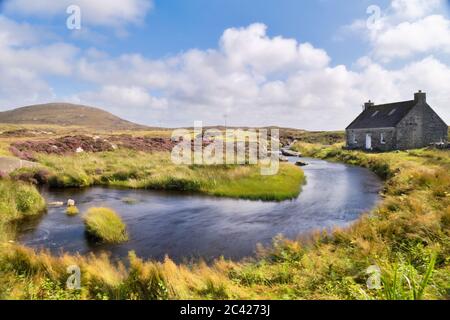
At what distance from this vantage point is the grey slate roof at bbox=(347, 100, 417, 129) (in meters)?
49.4

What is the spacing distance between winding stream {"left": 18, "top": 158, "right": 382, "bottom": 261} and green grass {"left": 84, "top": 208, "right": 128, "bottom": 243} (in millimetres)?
460

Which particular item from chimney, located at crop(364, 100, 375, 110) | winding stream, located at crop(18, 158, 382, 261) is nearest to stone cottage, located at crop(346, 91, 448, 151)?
chimney, located at crop(364, 100, 375, 110)

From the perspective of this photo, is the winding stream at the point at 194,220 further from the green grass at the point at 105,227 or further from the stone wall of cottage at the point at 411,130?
the stone wall of cottage at the point at 411,130

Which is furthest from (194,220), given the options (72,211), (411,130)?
(411,130)

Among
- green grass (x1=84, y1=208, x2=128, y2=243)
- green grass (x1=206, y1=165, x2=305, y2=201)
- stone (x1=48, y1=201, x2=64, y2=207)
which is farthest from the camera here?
green grass (x1=206, y1=165, x2=305, y2=201)

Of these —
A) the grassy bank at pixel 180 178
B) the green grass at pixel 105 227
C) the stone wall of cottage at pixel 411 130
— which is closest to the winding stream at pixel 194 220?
the green grass at pixel 105 227

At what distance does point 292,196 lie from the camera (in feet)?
75.6

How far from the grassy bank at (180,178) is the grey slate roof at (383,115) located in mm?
26638

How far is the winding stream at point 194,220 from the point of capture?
12.9 metres

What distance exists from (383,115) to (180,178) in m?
41.0

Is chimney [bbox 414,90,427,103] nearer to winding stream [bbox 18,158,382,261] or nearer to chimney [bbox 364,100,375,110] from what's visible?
chimney [bbox 364,100,375,110]

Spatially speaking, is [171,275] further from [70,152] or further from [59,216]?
[70,152]
